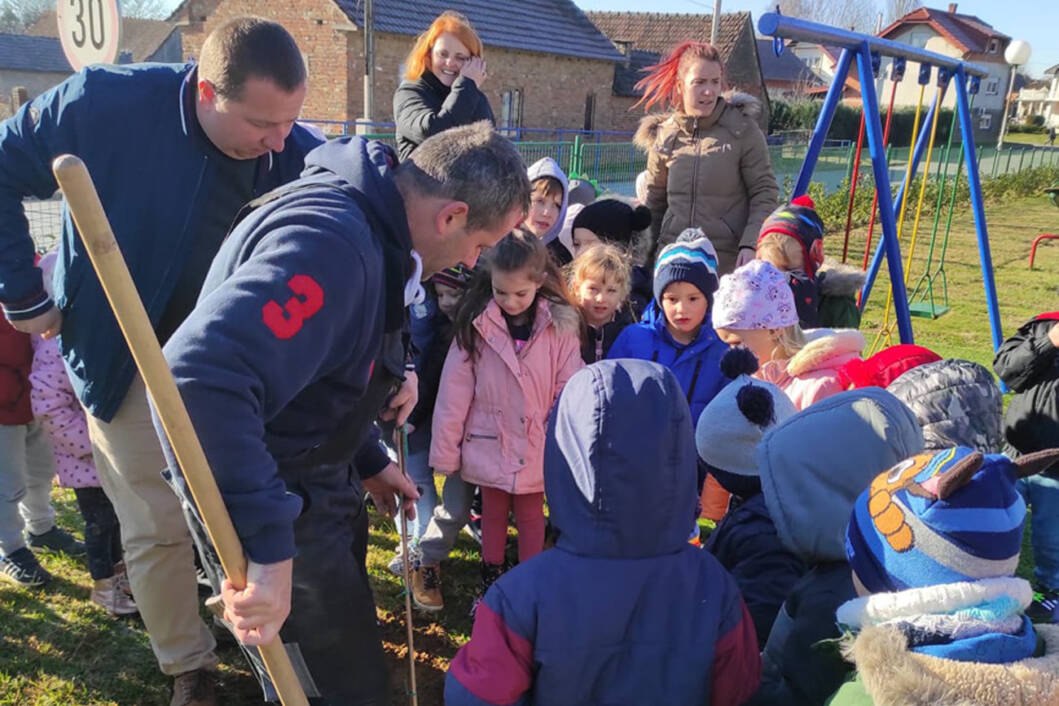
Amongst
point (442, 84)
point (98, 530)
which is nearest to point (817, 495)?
point (98, 530)

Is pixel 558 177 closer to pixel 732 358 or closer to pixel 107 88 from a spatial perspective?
pixel 732 358

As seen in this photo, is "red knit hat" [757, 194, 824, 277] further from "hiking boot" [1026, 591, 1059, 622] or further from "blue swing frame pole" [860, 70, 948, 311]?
"hiking boot" [1026, 591, 1059, 622]

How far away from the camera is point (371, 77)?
20141mm

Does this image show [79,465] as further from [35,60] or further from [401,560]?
[35,60]

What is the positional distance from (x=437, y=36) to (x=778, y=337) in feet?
7.34

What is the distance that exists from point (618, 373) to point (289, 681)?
934mm

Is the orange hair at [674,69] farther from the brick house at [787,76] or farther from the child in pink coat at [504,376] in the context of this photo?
the brick house at [787,76]

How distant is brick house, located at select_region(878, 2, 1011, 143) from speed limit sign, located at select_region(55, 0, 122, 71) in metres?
52.9

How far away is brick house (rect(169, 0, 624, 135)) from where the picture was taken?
2253cm

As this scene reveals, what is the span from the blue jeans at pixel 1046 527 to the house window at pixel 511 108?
25.0 m

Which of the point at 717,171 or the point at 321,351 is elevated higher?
the point at 717,171

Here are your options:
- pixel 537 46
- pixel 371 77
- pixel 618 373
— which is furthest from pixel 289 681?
pixel 537 46

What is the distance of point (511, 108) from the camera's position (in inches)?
1092

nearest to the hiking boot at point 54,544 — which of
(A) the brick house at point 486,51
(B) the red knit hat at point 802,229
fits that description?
(B) the red knit hat at point 802,229
